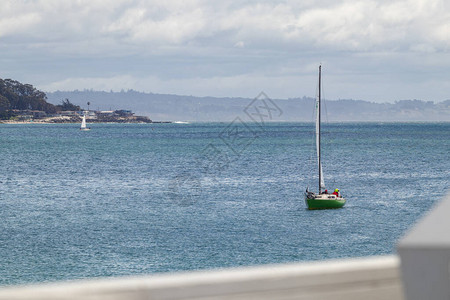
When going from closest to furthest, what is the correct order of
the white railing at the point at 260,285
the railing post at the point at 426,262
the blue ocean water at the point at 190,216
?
the railing post at the point at 426,262, the white railing at the point at 260,285, the blue ocean water at the point at 190,216

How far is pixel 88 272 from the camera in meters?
27.6

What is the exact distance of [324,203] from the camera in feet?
141

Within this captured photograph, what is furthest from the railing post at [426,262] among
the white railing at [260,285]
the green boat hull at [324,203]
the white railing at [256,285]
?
the green boat hull at [324,203]

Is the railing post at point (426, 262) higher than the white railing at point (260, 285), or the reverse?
the railing post at point (426, 262)

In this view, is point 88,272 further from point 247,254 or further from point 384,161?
point 384,161

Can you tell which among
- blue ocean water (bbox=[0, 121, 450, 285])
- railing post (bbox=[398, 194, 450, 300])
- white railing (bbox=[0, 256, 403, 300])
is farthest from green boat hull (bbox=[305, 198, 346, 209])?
railing post (bbox=[398, 194, 450, 300])

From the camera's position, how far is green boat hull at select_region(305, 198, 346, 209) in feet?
140

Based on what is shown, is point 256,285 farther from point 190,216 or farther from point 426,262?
point 190,216

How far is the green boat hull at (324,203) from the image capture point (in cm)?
4262

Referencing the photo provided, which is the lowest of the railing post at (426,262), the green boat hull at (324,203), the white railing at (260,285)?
the green boat hull at (324,203)

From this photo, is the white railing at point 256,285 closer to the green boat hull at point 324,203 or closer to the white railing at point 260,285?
the white railing at point 260,285

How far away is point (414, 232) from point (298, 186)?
56.0m

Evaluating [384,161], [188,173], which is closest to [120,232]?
[188,173]

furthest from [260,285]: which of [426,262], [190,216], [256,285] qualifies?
[190,216]
